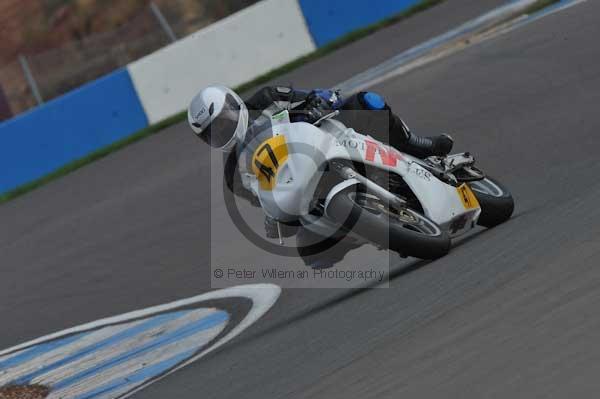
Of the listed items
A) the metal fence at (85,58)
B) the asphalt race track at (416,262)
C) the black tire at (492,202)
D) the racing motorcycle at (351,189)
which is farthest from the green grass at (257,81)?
the racing motorcycle at (351,189)

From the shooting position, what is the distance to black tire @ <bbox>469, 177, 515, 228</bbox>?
712cm

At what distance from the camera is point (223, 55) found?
15648 mm

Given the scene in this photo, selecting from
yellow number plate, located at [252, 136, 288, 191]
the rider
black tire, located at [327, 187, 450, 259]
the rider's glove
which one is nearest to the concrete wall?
the rider

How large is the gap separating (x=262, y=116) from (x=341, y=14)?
9899 mm

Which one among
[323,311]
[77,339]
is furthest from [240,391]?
[77,339]

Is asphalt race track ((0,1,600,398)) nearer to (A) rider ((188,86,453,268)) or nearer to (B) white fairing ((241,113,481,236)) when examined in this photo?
(B) white fairing ((241,113,481,236))

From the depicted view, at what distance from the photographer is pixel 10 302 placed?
9.55 m

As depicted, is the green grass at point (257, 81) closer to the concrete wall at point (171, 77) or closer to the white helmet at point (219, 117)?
the concrete wall at point (171, 77)

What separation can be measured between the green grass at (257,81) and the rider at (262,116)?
7821 mm

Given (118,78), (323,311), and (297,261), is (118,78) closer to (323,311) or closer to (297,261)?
(297,261)

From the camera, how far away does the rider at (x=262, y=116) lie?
652cm

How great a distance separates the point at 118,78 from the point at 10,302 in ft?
20.4

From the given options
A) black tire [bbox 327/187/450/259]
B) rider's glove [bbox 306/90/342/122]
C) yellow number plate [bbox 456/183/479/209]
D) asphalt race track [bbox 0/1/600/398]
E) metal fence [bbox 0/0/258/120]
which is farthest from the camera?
metal fence [bbox 0/0/258/120]

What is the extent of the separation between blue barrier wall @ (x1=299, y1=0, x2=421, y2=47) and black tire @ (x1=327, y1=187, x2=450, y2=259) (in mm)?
10085
